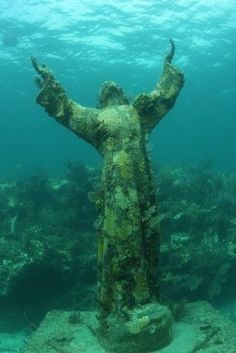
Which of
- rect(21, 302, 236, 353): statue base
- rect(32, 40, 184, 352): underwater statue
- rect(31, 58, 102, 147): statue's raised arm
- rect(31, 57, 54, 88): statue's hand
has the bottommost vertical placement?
rect(21, 302, 236, 353): statue base

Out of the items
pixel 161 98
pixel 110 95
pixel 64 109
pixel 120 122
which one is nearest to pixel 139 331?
pixel 120 122

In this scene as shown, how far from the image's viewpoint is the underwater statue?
5.16 m

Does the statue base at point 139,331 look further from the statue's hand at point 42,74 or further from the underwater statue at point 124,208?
the statue's hand at point 42,74

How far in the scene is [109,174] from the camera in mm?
5492

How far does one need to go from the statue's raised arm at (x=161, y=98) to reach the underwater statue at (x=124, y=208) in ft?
0.05

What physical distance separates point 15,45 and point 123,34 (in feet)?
28.6

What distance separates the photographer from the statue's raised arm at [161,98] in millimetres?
5953

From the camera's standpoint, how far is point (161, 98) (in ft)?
20.1

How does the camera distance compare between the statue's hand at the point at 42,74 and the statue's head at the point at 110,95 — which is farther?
the statue's head at the point at 110,95

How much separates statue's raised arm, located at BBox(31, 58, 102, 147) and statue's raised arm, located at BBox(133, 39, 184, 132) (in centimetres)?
71

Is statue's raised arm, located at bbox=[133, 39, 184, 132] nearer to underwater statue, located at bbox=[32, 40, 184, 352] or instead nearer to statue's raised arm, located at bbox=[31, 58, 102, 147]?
underwater statue, located at bbox=[32, 40, 184, 352]

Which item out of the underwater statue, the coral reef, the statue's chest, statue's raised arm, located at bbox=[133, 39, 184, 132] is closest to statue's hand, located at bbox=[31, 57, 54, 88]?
the underwater statue

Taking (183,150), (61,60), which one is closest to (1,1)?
(61,60)

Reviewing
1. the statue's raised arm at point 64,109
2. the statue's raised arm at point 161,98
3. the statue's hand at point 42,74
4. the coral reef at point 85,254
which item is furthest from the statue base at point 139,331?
the statue's hand at point 42,74
